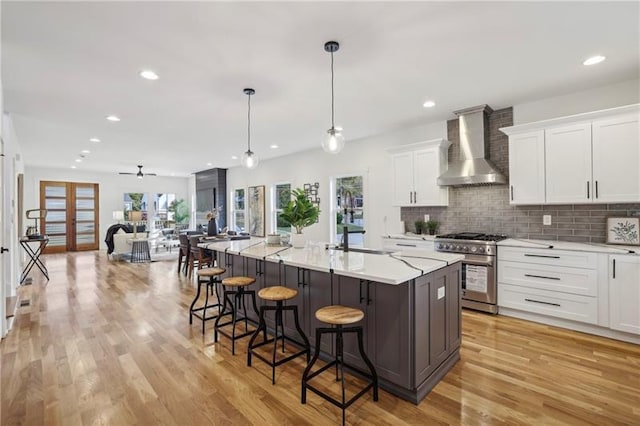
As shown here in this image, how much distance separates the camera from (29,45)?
95.4 inches

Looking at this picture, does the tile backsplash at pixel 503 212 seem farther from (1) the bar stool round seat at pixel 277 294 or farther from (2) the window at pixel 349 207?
(1) the bar stool round seat at pixel 277 294

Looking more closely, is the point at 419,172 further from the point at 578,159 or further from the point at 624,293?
the point at 624,293

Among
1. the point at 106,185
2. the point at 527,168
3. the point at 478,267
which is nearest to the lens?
the point at 527,168

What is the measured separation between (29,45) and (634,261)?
18.5ft

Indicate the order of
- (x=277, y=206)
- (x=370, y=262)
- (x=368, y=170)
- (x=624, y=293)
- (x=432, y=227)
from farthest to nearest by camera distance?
(x=277, y=206) → (x=368, y=170) → (x=432, y=227) → (x=624, y=293) → (x=370, y=262)

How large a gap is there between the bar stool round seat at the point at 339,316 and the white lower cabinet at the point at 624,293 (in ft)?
9.08

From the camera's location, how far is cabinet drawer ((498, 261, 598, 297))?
3.13m

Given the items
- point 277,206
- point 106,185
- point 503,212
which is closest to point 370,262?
point 503,212

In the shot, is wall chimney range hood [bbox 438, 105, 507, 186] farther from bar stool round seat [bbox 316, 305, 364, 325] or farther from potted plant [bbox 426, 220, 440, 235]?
bar stool round seat [bbox 316, 305, 364, 325]

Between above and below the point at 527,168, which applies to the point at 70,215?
below

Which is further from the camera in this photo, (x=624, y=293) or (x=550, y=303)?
(x=550, y=303)

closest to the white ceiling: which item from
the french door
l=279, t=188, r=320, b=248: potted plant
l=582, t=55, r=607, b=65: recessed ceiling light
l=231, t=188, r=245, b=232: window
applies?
l=582, t=55, r=607, b=65: recessed ceiling light

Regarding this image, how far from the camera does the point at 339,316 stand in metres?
2.04

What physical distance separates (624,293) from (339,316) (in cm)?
297
